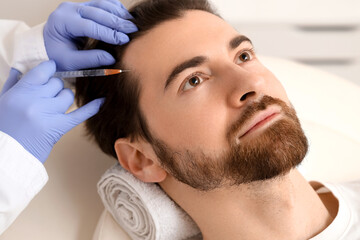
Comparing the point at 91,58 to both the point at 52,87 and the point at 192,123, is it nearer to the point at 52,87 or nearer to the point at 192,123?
the point at 52,87

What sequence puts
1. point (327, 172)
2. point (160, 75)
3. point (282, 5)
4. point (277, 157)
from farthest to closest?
point (282, 5), point (327, 172), point (160, 75), point (277, 157)

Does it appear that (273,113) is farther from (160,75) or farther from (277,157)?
(160,75)

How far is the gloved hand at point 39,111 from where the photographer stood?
1303 millimetres

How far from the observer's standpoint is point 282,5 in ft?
7.77

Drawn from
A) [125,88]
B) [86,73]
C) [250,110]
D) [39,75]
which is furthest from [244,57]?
[39,75]

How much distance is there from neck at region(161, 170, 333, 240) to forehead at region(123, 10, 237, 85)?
359 millimetres

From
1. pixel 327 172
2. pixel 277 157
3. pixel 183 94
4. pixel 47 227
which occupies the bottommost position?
pixel 327 172

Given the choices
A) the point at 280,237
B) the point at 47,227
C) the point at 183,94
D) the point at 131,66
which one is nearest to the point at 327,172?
the point at 280,237

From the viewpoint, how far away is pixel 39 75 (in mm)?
1348

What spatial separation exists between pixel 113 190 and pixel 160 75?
1.37 feet

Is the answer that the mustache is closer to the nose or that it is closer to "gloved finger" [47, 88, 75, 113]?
the nose

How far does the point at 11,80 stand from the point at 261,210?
848 mm

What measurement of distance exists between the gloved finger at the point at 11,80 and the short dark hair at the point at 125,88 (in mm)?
186

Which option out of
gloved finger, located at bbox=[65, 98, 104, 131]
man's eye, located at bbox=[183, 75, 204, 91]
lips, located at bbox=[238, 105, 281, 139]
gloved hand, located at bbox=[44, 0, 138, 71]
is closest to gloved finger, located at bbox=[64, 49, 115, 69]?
gloved hand, located at bbox=[44, 0, 138, 71]
